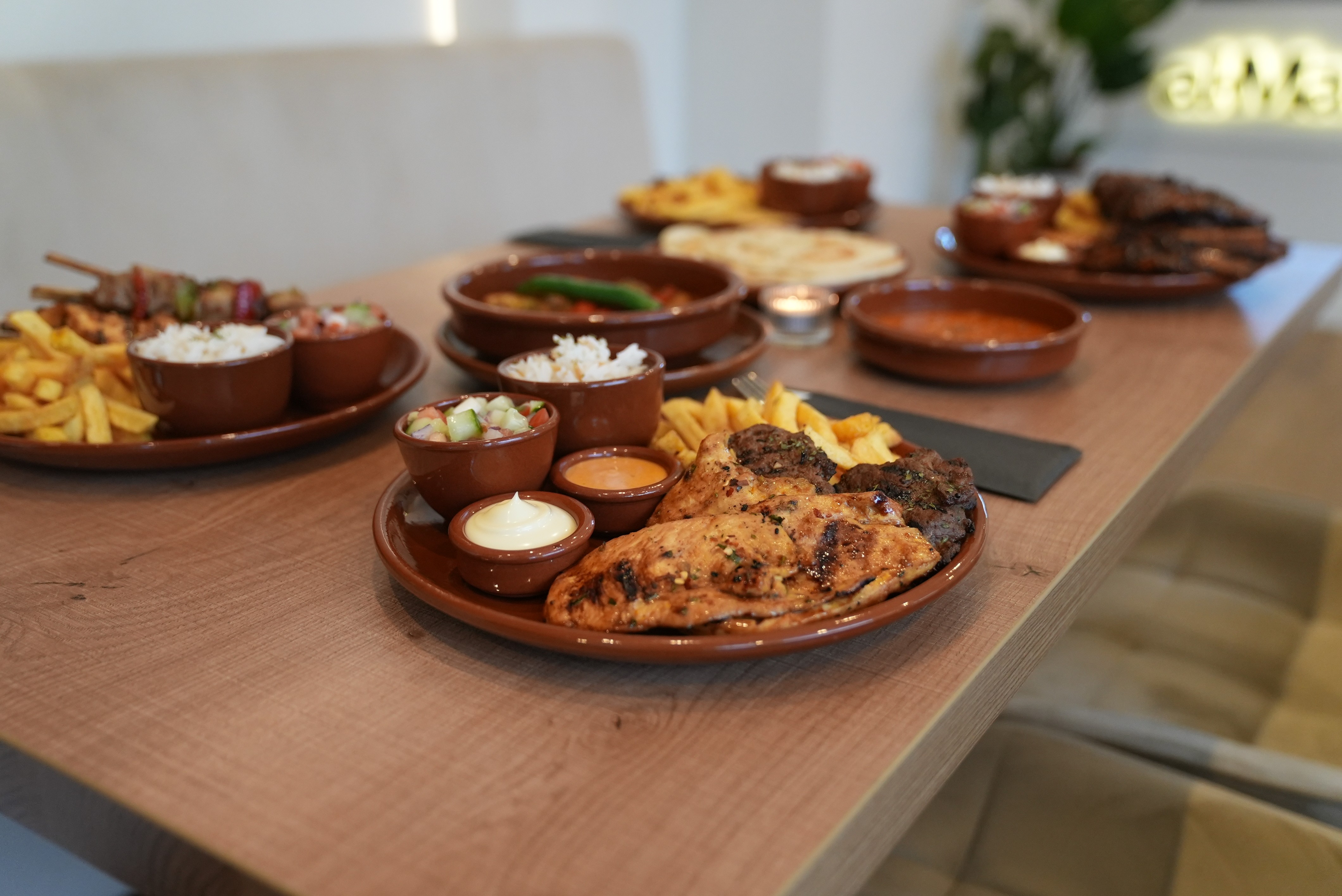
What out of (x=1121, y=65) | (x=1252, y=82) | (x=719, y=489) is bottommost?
(x=719, y=489)

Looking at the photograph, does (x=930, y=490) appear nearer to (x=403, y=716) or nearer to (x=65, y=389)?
(x=403, y=716)

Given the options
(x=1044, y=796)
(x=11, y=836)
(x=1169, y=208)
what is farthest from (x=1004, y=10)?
(x=11, y=836)

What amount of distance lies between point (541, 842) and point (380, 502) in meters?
0.50

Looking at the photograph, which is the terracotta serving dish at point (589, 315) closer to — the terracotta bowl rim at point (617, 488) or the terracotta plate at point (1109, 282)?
the terracotta bowl rim at point (617, 488)

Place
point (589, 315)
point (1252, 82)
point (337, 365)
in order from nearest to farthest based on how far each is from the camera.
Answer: point (337, 365) < point (589, 315) < point (1252, 82)

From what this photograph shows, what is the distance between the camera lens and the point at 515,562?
968 millimetres

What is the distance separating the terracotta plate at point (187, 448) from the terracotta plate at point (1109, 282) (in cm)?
143

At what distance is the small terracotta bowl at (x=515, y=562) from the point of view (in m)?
0.97

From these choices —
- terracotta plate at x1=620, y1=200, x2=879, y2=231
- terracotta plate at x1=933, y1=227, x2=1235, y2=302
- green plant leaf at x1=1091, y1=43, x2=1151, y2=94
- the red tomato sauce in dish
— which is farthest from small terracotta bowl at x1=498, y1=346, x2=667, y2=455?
green plant leaf at x1=1091, y1=43, x2=1151, y2=94

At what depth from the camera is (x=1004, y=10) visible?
684 centimetres

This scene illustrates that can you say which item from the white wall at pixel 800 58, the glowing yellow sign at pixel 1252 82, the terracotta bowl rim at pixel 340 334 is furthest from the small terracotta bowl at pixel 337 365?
the glowing yellow sign at pixel 1252 82

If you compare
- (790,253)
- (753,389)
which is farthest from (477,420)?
(790,253)

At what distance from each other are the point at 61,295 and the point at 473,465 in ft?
3.28

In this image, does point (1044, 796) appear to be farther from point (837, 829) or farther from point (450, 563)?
point (450, 563)
